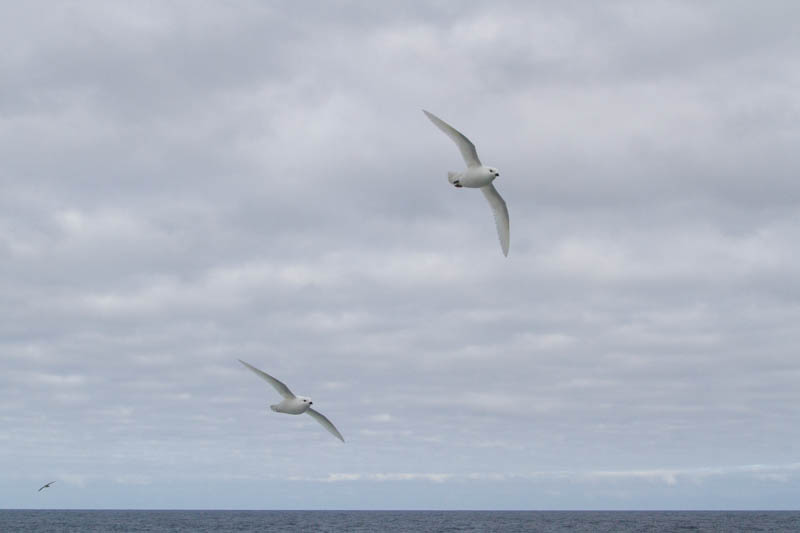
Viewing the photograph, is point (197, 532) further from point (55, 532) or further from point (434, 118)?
point (434, 118)

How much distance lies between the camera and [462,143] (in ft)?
123

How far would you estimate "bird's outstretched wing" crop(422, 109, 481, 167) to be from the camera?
118 feet

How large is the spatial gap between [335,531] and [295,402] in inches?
6152

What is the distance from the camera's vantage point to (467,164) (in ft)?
127

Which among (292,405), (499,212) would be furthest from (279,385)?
(499,212)

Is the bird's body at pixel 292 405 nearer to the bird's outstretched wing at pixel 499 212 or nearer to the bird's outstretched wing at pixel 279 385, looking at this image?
the bird's outstretched wing at pixel 279 385

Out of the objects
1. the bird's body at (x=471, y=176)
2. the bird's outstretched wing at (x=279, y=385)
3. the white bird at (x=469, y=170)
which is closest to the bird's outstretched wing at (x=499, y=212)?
the white bird at (x=469, y=170)

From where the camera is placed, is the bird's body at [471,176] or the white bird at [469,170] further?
the bird's body at [471,176]

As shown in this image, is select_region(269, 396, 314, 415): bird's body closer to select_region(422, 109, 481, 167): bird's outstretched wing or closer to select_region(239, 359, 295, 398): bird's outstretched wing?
select_region(239, 359, 295, 398): bird's outstretched wing

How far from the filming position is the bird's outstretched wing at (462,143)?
36.0 meters

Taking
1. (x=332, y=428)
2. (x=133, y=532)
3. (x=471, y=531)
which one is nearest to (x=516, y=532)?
(x=471, y=531)

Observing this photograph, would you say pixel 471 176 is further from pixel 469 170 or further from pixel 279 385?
pixel 279 385

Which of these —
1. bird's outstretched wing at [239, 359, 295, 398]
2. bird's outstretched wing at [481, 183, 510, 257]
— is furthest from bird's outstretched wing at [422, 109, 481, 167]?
bird's outstretched wing at [239, 359, 295, 398]

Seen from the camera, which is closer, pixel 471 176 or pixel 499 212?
pixel 471 176
